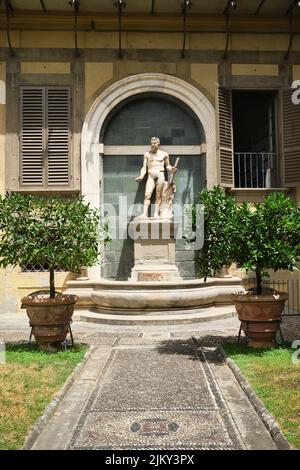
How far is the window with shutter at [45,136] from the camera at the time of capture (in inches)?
475

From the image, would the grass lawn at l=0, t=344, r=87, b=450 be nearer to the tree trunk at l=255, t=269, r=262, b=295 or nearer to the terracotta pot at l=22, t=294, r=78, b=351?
the terracotta pot at l=22, t=294, r=78, b=351

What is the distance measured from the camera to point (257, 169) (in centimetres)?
1348

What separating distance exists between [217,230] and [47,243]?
2.42m

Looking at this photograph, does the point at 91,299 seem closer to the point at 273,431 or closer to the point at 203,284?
the point at 203,284

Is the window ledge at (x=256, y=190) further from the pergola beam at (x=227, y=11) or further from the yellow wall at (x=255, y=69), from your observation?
the pergola beam at (x=227, y=11)

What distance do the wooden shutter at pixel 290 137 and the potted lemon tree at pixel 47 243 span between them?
681cm

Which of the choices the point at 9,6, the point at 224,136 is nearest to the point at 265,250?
the point at 224,136

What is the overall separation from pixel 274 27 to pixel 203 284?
682 cm

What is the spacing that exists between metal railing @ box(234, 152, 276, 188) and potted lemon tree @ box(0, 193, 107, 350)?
6658mm

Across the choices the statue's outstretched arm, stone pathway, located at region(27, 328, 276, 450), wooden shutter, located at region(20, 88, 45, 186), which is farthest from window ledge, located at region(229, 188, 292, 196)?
stone pathway, located at region(27, 328, 276, 450)

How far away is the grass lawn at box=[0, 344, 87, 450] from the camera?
4.10 m

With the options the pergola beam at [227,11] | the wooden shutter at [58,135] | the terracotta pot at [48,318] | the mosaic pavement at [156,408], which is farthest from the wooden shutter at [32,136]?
the mosaic pavement at [156,408]

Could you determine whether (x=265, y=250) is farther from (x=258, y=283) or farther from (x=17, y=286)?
(x=17, y=286)

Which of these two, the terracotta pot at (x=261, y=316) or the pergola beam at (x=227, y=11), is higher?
the pergola beam at (x=227, y=11)
